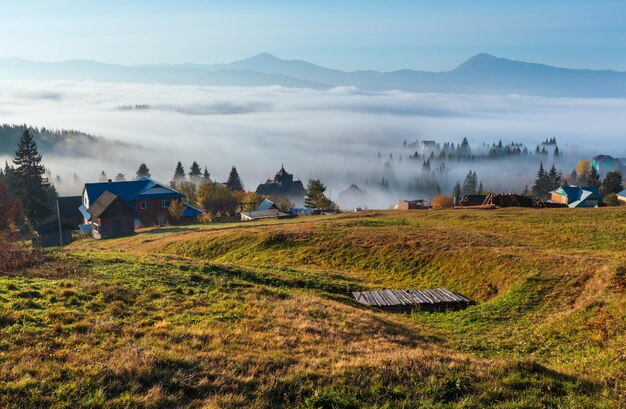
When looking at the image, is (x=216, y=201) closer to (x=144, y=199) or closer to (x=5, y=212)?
(x=144, y=199)

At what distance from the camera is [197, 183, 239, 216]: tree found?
102375 mm

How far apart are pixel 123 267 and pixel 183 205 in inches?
2287

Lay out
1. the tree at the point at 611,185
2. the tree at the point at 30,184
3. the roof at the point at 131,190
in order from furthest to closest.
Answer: the tree at the point at 611,185
the tree at the point at 30,184
the roof at the point at 131,190

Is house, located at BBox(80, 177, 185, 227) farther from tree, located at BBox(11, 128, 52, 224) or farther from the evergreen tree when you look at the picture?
the evergreen tree

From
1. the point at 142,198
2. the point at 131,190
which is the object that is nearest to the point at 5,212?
the point at 131,190

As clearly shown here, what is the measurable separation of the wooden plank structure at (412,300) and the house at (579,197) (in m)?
93.8

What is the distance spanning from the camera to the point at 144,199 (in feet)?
257

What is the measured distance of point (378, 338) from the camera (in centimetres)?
1452

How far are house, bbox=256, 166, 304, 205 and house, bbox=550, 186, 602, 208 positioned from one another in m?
99.1

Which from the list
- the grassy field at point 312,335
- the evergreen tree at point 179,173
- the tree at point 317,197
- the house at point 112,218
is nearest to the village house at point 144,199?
the house at point 112,218

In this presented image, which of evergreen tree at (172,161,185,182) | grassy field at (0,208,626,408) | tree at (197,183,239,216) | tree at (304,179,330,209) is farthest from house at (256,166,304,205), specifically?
grassy field at (0,208,626,408)

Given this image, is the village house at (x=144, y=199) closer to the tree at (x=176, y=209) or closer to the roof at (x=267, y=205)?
the tree at (x=176, y=209)

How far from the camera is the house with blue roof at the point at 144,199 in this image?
7719 cm

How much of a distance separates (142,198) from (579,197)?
103 metres
